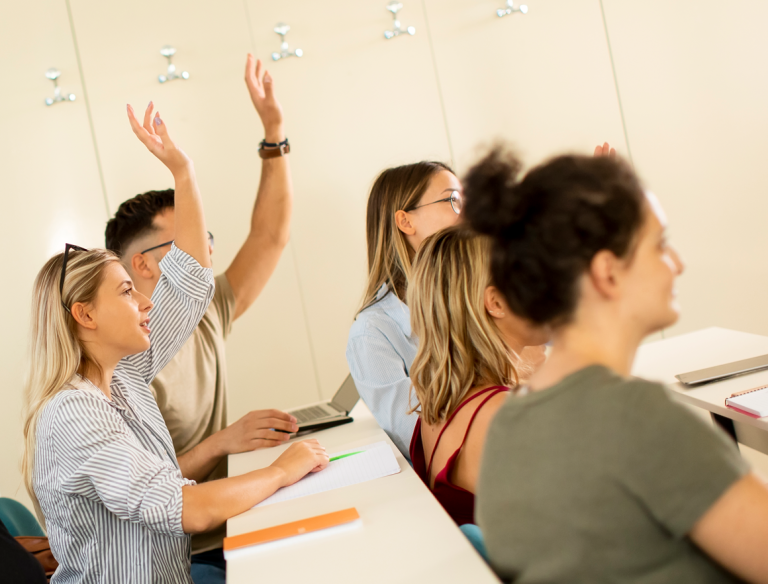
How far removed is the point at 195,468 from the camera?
1857mm

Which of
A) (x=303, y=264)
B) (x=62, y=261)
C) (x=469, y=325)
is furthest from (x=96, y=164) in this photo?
(x=469, y=325)

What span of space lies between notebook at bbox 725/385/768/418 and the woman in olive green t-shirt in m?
0.71

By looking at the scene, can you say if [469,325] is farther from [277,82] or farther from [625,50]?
[625,50]

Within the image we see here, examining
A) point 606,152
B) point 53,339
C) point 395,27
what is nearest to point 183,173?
point 53,339

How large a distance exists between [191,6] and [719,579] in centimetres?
287

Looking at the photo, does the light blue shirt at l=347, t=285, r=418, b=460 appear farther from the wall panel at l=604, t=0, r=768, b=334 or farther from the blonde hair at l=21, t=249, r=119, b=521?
the wall panel at l=604, t=0, r=768, b=334

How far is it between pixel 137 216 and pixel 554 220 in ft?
5.92

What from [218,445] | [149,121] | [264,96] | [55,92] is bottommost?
[218,445]

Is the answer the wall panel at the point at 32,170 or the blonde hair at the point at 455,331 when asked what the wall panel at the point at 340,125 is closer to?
the wall panel at the point at 32,170

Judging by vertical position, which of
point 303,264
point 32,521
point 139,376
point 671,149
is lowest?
point 32,521

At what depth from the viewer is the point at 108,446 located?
1.24 metres

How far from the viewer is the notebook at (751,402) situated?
4.39 ft

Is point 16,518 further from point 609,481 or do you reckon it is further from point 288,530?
point 609,481

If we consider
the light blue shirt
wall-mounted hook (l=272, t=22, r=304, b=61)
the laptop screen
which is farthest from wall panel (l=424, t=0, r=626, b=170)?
the light blue shirt
